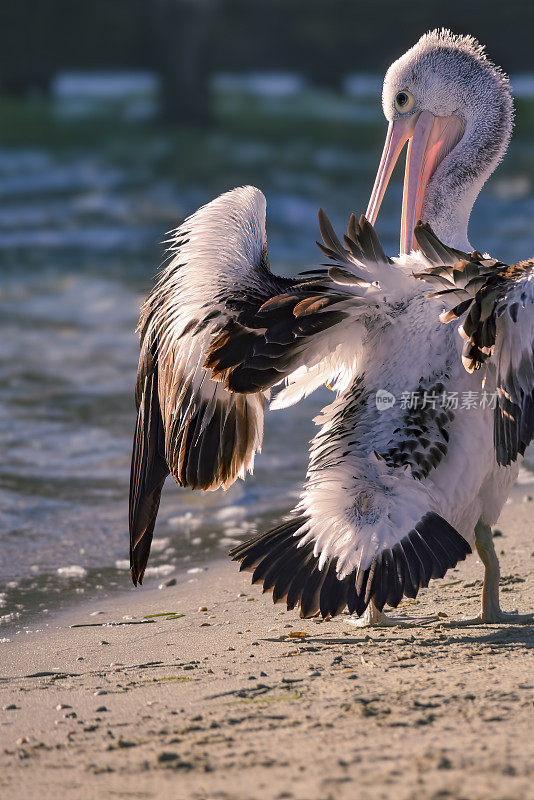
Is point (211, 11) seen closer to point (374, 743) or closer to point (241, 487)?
point (241, 487)

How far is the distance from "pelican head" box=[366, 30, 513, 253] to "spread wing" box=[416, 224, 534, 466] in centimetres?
124

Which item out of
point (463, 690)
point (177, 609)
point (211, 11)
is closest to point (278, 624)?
point (177, 609)

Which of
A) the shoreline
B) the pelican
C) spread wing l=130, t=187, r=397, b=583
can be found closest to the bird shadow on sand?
the pelican

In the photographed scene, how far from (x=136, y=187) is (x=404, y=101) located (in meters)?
12.0

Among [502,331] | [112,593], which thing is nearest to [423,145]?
[502,331]

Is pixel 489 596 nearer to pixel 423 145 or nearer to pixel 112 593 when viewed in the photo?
pixel 112 593

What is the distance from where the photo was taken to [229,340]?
332 centimetres

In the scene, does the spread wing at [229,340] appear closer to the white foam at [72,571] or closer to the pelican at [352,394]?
the pelican at [352,394]

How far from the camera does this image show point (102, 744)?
2525mm

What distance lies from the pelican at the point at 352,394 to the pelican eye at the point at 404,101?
0.82 metres

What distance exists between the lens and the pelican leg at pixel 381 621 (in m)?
3.49

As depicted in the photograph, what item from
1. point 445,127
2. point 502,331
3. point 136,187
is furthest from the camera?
point 136,187

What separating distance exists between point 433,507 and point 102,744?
1123mm

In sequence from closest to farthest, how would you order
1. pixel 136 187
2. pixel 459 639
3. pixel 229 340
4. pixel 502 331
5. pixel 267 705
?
pixel 267 705 < pixel 502 331 < pixel 459 639 < pixel 229 340 < pixel 136 187
